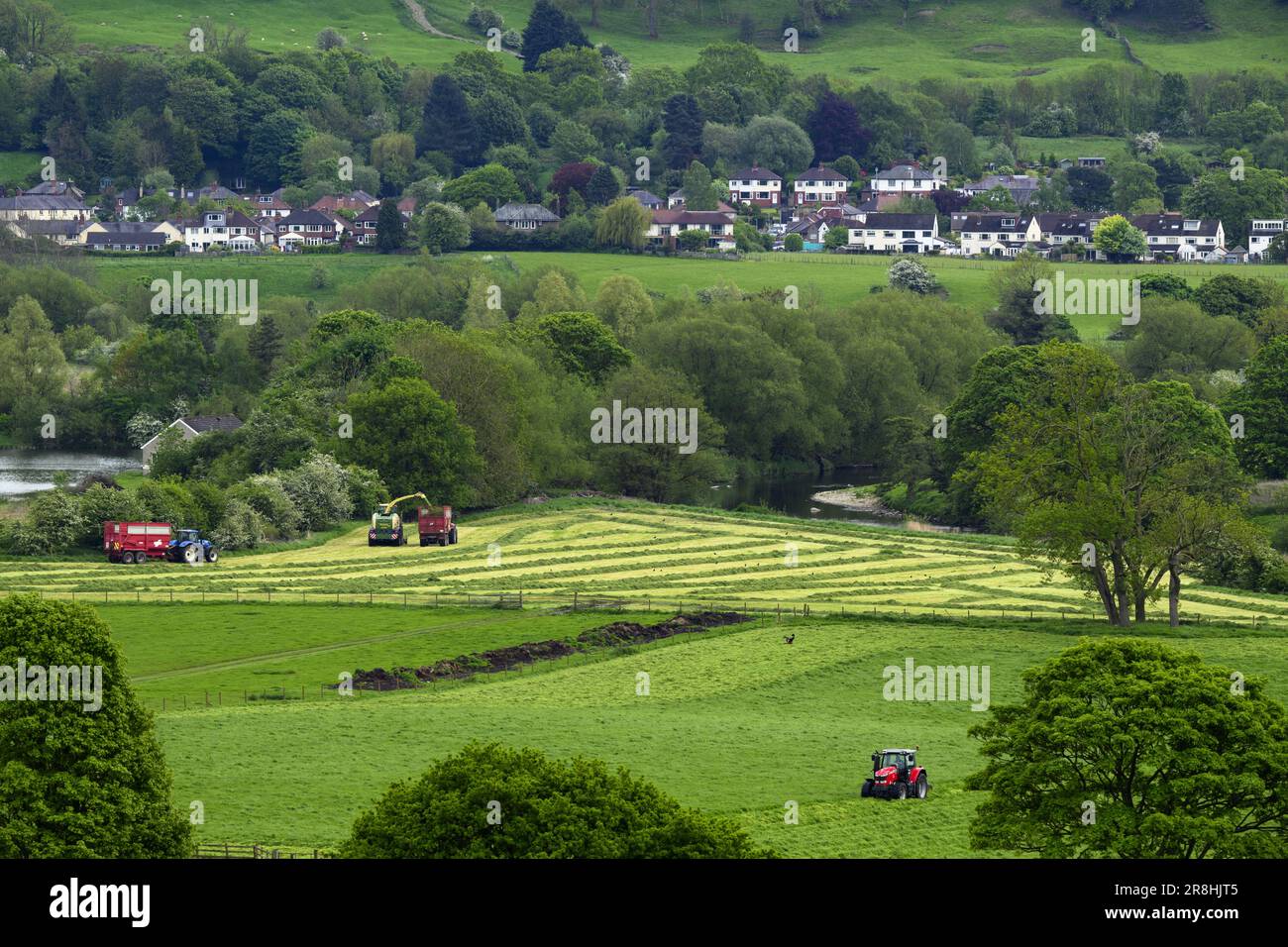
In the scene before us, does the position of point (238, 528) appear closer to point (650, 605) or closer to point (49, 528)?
point (49, 528)

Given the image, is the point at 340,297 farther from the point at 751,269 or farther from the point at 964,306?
the point at 964,306

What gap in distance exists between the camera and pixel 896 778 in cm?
5247

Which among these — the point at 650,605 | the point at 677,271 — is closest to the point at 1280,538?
the point at 650,605

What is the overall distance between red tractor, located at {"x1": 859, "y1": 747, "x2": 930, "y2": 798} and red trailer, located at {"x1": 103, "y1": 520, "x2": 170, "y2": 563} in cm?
4687

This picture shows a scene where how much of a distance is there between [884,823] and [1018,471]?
3340 cm

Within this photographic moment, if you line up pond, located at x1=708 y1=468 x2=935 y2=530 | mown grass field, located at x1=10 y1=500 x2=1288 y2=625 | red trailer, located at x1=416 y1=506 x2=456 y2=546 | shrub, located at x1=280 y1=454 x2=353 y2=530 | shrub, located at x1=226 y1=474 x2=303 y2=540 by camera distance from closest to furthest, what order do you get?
mown grass field, located at x1=10 y1=500 x2=1288 y2=625 → red trailer, located at x1=416 y1=506 x2=456 y2=546 → shrub, located at x1=226 y1=474 x2=303 y2=540 → shrub, located at x1=280 y1=454 x2=353 y2=530 → pond, located at x1=708 y1=468 x2=935 y2=530

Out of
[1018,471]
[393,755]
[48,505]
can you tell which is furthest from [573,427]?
[393,755]

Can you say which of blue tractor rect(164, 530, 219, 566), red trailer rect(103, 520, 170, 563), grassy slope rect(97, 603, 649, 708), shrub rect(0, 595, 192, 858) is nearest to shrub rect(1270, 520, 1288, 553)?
grassy slope rect(97, 603, 649, 708)

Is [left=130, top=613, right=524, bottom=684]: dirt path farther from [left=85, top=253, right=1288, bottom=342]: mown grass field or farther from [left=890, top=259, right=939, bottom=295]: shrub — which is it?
[left=890, top=259, right=939, bottom=295]: shrub

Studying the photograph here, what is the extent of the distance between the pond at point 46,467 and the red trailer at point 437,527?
28173mm

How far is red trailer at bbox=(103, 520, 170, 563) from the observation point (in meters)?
91.9

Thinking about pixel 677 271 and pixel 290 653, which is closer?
pixel 290 653

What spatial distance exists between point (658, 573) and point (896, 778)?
38370mm

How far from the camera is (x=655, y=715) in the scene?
63000 mm
